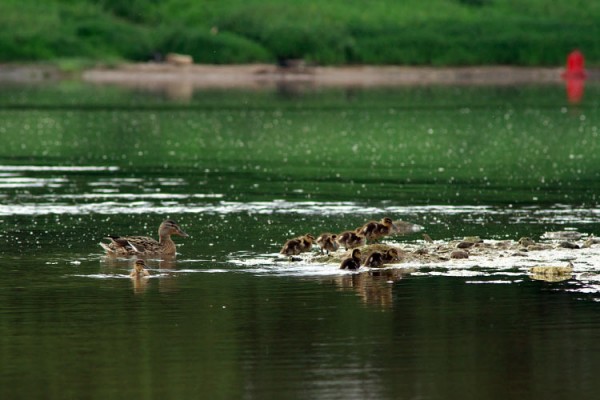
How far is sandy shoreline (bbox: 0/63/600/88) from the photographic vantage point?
370 ft

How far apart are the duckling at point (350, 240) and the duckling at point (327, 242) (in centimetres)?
17

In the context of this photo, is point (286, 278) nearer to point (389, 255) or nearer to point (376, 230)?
point (389, 255)

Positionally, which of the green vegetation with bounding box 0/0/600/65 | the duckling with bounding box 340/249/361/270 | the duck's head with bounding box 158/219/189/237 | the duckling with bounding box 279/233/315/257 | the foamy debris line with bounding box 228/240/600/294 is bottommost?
the foamy debris line with bounding box 228/240/600/294

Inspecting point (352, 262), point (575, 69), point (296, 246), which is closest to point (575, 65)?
point (575, 69)

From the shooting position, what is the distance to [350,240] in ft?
80.9

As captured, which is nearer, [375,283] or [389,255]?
[375,283]

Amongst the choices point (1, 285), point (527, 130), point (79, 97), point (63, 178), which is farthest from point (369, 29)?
point (1, 285)

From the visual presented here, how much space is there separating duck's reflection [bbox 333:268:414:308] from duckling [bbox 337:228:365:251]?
1667 millimetres

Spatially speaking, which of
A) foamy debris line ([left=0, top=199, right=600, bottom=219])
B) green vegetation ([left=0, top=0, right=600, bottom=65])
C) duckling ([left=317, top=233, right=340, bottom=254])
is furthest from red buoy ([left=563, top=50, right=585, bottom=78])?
duckling ([left=317, top=233, right=340, bottom=254])

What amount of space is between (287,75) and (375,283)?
317ft

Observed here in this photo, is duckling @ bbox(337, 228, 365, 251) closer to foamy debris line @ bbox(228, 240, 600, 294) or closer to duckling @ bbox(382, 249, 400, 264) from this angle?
foamy debris line @ bbox(228, 240, 600, 294)

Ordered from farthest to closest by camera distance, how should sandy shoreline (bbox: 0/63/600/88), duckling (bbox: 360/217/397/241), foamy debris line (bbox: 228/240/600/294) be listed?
sandy shoreline (bbox: 0/63/600/88) → duckling (bbox: 360/217/397/241) → foamy debris line (bbox: 228/240/600/294)

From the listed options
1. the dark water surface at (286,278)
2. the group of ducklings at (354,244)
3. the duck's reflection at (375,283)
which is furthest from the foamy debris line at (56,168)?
the duck's reflection at (375,283)

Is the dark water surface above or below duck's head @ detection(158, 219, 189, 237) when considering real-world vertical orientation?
below
